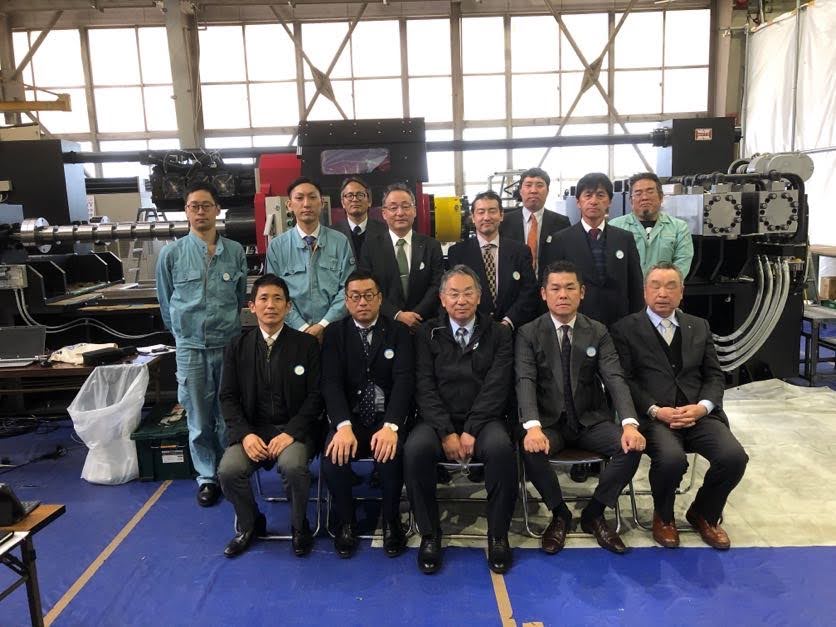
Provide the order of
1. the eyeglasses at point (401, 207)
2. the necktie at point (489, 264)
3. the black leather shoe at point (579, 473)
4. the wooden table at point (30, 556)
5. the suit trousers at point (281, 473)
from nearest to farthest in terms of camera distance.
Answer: the wooden table at point (30, 556)
the suit trousers at point (281, 473)
the eyeglasses at point (401, 207)
the necktie at point (489, 264)
the black leather shoe at point (579, 473)

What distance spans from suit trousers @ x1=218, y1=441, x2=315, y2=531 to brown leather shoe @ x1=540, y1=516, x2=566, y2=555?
3.49 ft

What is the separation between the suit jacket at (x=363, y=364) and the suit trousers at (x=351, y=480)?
14 cm

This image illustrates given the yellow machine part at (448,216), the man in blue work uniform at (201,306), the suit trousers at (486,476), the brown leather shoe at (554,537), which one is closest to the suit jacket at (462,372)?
the suit trousers at (486,476)

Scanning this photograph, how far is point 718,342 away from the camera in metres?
4.43

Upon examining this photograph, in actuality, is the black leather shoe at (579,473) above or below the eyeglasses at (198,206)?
below

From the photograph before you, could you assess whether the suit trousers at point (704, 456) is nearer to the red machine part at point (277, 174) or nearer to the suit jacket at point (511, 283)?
the suit jacket at point (511, 283)

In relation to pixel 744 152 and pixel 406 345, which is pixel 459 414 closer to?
pixel 406 345

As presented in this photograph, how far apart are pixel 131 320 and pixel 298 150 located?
1968 millimetres

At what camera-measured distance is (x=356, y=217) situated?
3207 mm

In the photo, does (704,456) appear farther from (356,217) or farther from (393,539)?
(356,217)

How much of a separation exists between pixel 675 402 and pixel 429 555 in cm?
130

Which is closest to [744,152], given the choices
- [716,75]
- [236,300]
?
[716,75]

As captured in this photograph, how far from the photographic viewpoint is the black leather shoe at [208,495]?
3111 mm

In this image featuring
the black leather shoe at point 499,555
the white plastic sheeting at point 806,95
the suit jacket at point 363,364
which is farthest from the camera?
the white plastic sheeting at point 806,95
